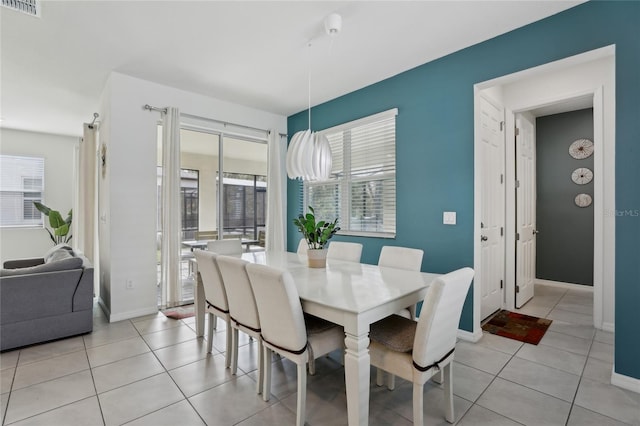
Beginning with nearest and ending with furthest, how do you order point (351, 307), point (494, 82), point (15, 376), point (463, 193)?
point (351, 307), point (15, 376), point (494, 82), point (463, 193)

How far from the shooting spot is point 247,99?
432 centimetres

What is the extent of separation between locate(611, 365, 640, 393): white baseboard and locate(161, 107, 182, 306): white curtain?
418cm

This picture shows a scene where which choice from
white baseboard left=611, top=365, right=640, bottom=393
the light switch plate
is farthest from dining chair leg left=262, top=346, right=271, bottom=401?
white baseboard left=611, top=365, right=640, bottom=393

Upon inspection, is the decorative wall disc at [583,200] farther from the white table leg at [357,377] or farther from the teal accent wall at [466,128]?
the white table leg at [357,377]

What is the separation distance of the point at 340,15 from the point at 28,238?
6.76m

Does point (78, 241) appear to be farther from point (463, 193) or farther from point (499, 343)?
point (499, 343)

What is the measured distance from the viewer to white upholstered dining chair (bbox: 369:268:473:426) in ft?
4.94

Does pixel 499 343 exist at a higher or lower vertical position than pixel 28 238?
lower

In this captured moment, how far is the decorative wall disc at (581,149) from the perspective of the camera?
4.37m

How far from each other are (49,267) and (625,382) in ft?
15.4

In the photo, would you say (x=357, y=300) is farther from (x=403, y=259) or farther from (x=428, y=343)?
(x=403, y=259)

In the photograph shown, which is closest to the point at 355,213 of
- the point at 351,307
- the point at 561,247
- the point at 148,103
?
the point at 351,307

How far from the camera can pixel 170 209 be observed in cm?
377

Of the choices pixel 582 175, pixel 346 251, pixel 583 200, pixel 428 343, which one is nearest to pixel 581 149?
pixel 582 175
